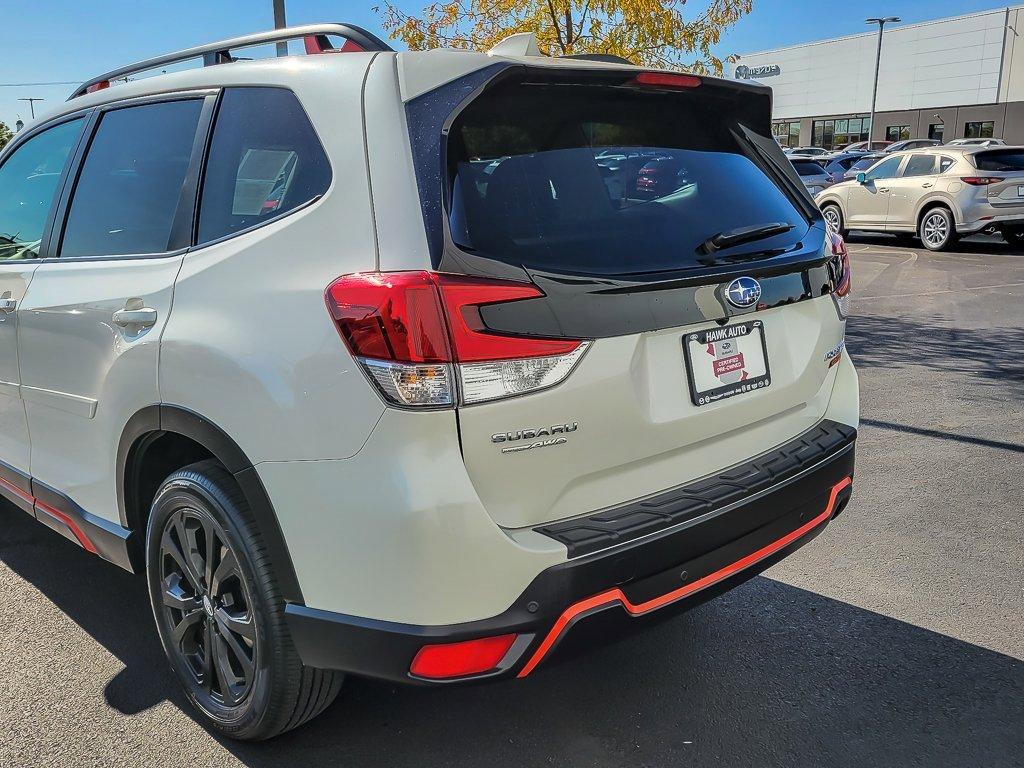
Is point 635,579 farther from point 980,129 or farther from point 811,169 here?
point 980,129

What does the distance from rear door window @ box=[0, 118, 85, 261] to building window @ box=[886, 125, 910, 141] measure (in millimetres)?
61676

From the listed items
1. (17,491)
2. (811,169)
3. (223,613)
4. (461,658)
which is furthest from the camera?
(811,169)

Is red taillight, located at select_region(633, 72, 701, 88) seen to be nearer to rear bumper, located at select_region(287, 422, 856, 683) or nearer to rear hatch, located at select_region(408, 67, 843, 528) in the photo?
rear hatch, located at select_region(408, 67, 843, 528)

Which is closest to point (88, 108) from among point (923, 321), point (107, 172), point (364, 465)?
point (107, 172)

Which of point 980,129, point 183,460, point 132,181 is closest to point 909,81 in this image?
point 980,129

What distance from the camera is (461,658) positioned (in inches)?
81.6

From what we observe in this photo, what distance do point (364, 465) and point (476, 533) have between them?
288 millimetres

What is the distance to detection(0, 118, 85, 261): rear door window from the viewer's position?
133 inches

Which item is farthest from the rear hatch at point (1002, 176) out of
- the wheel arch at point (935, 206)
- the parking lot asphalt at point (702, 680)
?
the parking lot asphalt at point (702, 680)

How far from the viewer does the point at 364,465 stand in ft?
6.57

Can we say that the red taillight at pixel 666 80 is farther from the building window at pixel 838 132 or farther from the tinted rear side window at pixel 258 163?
the building window at pixel 838 132

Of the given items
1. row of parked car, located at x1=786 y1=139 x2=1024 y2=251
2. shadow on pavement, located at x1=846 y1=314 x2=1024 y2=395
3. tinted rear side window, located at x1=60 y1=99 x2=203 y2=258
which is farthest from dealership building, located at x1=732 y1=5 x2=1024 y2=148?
tinted rear side window, located at x1=60 y1=99 x2=203 y2=258

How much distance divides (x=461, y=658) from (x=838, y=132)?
214 ft

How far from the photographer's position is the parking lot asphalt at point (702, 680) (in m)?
2.57
